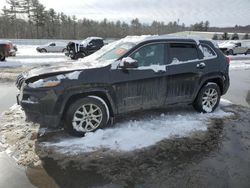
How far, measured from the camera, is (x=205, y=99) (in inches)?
246

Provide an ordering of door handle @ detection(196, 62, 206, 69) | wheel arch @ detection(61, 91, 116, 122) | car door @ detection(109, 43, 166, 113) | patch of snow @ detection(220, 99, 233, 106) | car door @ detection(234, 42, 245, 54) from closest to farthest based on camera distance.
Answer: wheel arch @ detection(61, 91, 116, 122), car door @ detection(109, 43, 166, 113), door handle @ detection(196, 62, 206, 69), patch of snow @ detection(220, 99, 233, 106), car door @ detection(234, 42, 245, 54)

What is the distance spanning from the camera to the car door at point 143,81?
195 inches

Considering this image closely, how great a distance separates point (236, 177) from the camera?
3648 mm

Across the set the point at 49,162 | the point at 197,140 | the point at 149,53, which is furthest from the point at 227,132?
the point at 49,162

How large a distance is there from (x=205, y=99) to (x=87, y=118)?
2976 millimetres

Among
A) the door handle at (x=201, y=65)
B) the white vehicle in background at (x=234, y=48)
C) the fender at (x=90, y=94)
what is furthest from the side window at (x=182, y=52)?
the white vehicle in background at (x=234, y=48)

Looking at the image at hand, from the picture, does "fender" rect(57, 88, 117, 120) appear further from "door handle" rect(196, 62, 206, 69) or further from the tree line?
→ the tree line

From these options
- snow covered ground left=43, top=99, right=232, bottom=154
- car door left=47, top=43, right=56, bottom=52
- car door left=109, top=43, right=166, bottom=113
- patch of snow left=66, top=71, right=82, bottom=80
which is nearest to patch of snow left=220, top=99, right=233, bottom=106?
snow covered ground left=43, top=99, right=232, bottom=154

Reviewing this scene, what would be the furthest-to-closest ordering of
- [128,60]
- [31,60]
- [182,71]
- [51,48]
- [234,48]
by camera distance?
[51,48], [234,48], [31,60], [182,71], [128,60]

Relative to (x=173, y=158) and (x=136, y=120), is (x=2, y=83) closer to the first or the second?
(x=136, y=120)

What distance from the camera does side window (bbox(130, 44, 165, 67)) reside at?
5.20 metres

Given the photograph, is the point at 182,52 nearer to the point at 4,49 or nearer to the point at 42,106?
the point at 42,106

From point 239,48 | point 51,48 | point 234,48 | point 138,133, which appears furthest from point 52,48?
point 138,133

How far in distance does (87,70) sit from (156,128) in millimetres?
1782
